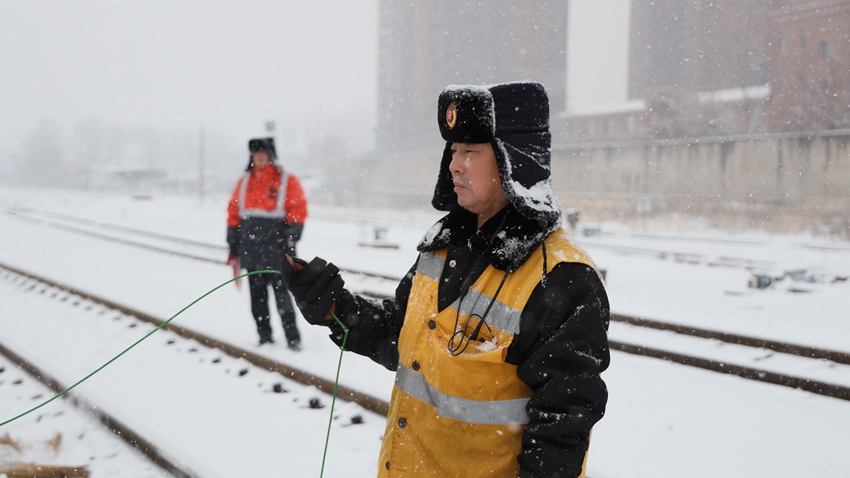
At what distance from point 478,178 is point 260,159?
4.82 meters

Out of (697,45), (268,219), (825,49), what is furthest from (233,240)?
(697,45)

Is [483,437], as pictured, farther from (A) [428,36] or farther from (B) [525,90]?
(A) [428,36]

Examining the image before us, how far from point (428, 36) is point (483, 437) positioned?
202 feet

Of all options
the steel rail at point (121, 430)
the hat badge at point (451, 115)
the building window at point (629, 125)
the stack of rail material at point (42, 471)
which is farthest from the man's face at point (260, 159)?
the building window at point (629, 125)

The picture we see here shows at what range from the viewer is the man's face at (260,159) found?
638cm

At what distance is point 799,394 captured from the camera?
5684mm

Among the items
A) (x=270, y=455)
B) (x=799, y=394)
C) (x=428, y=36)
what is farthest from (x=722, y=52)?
(x=270, y=455)

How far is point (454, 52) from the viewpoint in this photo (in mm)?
59906

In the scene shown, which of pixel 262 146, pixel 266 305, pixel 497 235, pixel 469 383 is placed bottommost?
pixel 266 305

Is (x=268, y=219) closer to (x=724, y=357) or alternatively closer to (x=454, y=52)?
(x=724, y=357)

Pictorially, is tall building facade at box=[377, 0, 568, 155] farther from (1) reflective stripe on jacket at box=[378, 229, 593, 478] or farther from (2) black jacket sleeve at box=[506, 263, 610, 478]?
(2) black jacket sleeve at box=[506, 263, 610, 478]

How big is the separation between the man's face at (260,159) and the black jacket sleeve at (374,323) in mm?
4285

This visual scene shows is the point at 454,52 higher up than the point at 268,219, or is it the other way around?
the point at 454,52

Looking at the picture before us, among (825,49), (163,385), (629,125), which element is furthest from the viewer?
(629,125)
